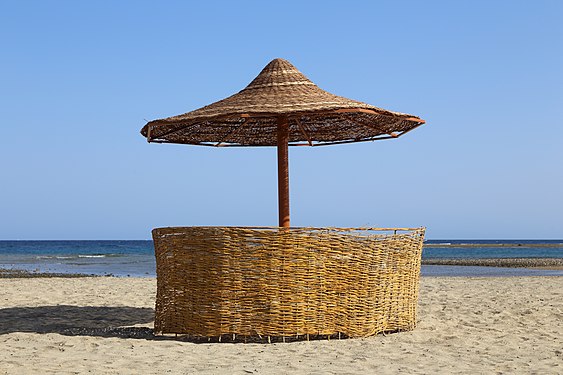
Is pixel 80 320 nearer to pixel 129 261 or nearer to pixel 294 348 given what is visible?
pixel 294 348

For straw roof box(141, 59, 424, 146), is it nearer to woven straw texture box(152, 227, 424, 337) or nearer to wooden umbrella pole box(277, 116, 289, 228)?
wooden umbrella pole box(277, 116, 289, 228)

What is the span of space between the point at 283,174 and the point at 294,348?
7.33 feet

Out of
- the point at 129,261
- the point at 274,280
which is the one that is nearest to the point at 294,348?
the point at 274,280

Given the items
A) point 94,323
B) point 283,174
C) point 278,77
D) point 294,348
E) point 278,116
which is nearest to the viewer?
point 294,348

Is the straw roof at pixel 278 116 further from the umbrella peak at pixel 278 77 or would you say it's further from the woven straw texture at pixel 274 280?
the woven straw texture at pixel 274 280

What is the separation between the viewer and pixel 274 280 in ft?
21.4

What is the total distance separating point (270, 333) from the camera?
21.7 ft

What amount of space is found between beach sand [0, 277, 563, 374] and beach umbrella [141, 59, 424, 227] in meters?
2.03

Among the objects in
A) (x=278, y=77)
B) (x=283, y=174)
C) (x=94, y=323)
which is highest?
(x=278, y=77)

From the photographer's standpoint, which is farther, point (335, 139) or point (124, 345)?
point (335, 139)

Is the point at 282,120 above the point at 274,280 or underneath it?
above

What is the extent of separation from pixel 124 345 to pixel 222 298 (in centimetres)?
112

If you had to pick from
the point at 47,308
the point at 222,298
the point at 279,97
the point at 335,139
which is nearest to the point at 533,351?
the point at 222,298

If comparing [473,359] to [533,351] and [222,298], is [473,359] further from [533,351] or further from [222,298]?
[222,298]
